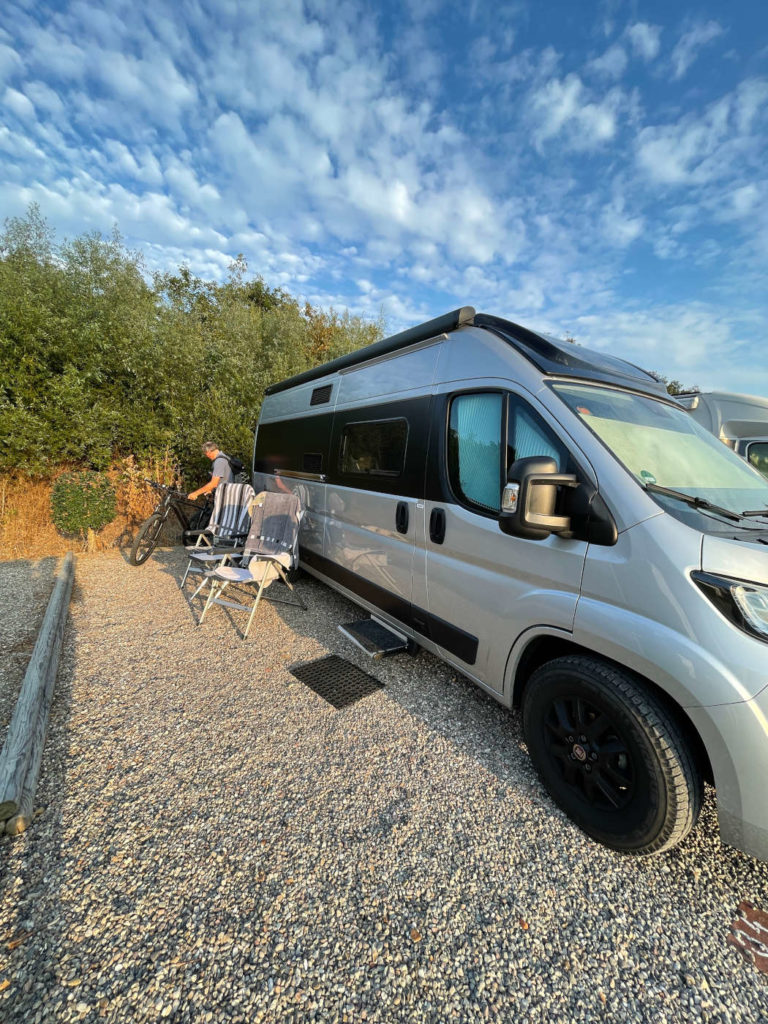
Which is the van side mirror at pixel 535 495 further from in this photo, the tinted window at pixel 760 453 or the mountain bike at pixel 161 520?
the mountain bike at pixel 161 520

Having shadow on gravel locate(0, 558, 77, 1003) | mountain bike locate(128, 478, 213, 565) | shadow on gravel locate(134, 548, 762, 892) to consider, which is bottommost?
shadow on gravel locate(0, 558, 77, 1003)

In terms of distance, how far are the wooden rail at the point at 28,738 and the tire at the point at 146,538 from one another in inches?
101

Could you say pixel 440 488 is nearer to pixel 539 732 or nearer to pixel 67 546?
pixel 539 732

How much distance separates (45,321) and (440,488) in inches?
287

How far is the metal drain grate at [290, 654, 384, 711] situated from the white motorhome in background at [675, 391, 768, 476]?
5.07 m

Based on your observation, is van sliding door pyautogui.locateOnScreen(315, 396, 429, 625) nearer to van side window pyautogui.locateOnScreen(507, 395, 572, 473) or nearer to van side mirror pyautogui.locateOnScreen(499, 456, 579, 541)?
van side window pyautogui.locateOnScreen(507, 395, 572, 473)

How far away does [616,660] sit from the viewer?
5.51 feet

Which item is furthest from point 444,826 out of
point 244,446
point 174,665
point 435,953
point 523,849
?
point 244,446

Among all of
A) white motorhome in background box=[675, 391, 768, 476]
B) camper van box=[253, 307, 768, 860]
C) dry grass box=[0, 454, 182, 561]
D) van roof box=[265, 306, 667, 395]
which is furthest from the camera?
dry grass box=[0, 454, 182, 561]

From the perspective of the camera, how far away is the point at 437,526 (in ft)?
8.54

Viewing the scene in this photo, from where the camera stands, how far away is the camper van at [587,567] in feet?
4.67

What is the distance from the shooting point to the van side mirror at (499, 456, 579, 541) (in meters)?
1.68

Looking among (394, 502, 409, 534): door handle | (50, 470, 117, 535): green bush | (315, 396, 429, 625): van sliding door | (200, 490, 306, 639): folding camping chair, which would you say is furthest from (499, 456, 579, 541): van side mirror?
(50, 470, 117, 535): green bush

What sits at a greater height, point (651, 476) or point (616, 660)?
point (651, 476)
